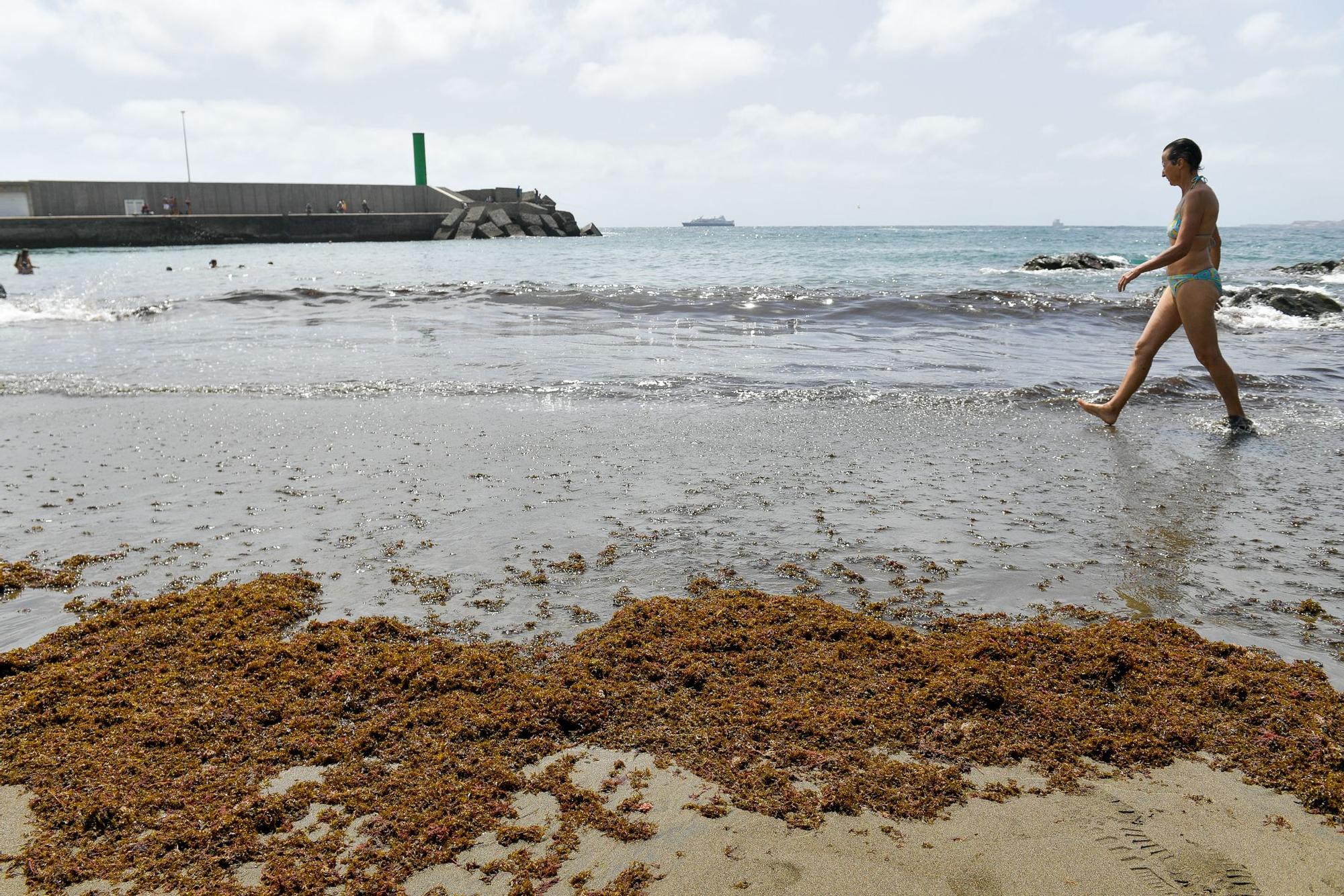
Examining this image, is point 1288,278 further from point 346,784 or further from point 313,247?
point 313,247

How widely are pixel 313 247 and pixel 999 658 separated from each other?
45.2 meters

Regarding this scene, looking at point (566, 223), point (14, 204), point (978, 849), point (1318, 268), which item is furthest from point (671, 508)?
point (566, 223)

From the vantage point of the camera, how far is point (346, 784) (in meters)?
1.97

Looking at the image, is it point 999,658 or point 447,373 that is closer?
point 999,658

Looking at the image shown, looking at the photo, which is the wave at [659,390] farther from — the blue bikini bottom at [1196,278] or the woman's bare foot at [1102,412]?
the blue bikini bottom at [1196,278]

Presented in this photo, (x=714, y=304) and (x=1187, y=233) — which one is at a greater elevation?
(x=1187, y=233)

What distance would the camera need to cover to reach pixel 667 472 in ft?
15.1

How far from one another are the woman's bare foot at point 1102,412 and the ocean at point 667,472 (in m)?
0.08

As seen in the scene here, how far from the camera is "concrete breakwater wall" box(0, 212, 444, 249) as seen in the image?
4147cm

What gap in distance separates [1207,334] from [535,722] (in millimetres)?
5545

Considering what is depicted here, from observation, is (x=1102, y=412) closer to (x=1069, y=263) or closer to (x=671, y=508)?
(x=671, y=508)

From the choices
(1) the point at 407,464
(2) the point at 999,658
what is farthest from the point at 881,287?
(2) the point at 999,658

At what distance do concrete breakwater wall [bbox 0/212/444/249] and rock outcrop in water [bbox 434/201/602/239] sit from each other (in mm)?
1365

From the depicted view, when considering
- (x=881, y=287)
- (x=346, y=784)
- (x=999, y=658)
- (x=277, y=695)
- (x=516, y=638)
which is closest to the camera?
(x=346, y=784)
